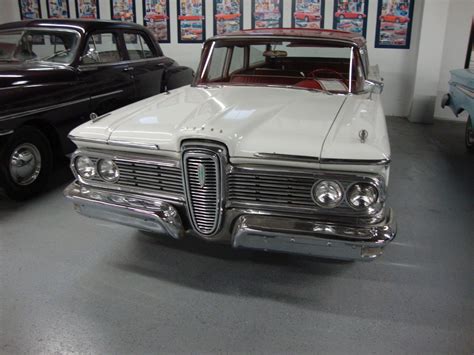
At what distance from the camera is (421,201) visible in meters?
3.88

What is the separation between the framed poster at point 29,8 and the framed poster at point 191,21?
3099mm

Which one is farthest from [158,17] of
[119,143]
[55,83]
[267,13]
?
[119,143]

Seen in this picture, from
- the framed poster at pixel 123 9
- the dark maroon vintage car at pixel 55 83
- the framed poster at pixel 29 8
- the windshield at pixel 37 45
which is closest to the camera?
the dark maroon vintage car at pixel 55 83

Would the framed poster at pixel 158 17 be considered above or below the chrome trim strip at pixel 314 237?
above

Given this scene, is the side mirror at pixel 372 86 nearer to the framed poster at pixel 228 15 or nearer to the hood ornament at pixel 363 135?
the hood ornament at pixel 363 135

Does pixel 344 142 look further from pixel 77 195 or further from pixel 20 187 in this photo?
pixel 20 187

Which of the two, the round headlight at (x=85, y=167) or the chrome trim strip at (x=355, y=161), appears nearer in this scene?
the chrome trim strip at (x=355, y=161)

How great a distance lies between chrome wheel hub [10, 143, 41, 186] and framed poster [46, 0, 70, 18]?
5.58 metres

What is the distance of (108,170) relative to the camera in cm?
259

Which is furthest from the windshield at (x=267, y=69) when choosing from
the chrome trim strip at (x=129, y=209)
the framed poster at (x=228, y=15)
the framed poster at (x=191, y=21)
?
the framed poster at (x=191, y=21)

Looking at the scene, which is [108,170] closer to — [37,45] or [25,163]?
[25,163]

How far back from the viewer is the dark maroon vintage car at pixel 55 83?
12.2 ft

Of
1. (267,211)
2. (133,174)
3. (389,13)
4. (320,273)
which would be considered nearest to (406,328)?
(320,273)

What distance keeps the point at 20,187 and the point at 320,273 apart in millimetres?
2811
